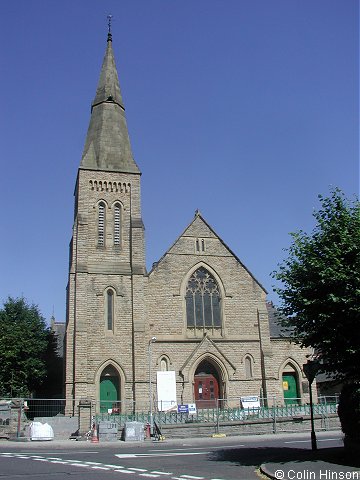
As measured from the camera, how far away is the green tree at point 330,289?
13.4 m

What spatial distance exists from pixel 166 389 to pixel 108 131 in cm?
1910

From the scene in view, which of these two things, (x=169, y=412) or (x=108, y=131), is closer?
(x=169, y=412)

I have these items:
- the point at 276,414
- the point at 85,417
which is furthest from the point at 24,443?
the point at 276,414

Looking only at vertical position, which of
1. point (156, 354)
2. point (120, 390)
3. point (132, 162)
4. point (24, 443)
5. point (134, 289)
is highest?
point (132, 162)

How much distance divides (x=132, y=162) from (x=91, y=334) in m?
13.0

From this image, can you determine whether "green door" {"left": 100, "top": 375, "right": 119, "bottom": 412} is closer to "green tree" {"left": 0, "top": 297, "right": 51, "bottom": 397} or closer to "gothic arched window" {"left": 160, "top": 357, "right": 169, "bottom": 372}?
"gothic arched window" {"left": 160, "top": 357, "right": 169, "bottom": 372}

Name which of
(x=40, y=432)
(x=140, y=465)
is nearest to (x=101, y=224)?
(x=40, y=432)

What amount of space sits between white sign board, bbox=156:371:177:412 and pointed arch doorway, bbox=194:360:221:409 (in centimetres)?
195

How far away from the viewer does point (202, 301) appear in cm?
3553

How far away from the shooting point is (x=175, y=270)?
1396 inches

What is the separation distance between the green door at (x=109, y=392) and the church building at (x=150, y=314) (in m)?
0.06

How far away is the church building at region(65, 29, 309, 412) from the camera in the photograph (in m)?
31.9

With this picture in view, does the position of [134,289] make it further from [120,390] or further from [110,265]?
[120,390]

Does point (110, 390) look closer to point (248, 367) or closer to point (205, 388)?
point (205, 388)
